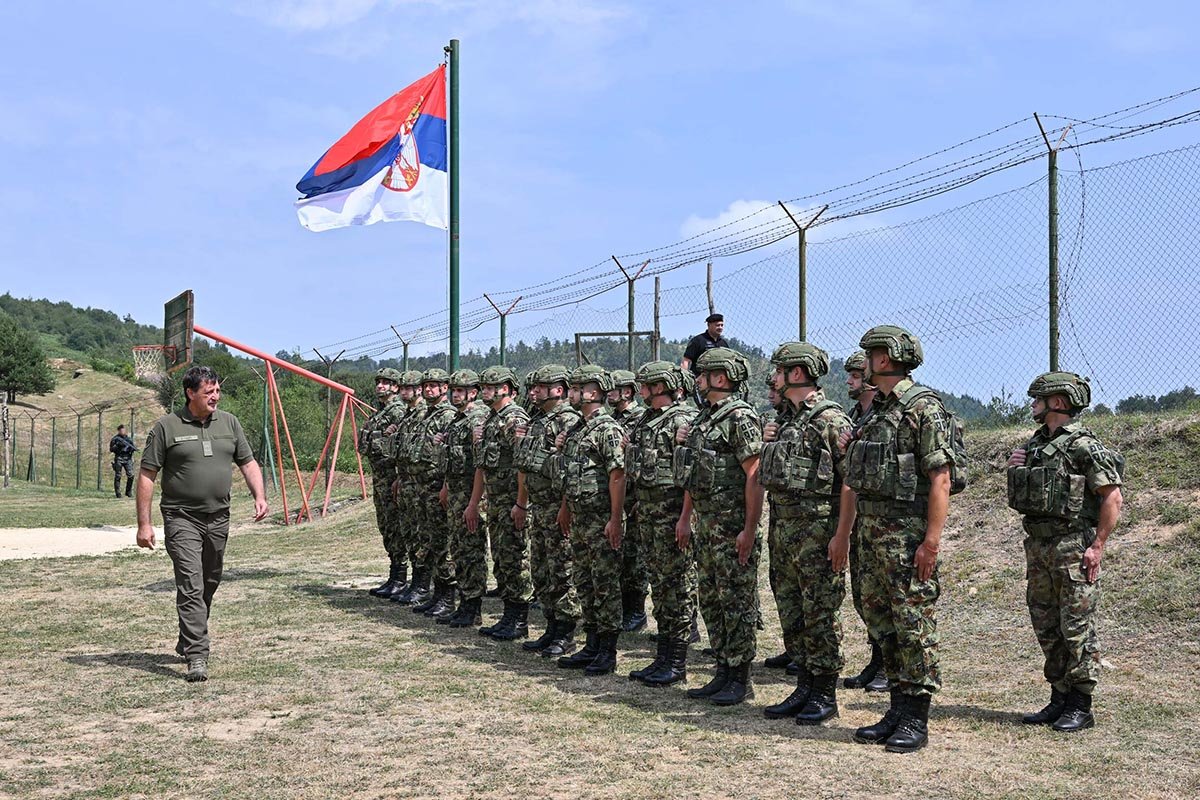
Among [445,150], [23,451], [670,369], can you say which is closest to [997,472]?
[670,369]

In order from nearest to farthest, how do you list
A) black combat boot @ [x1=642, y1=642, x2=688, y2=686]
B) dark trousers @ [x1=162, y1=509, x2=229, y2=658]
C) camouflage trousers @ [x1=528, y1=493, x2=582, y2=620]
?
black combat boot @ [x1=642, y1=642, x2=688, y2=686], dark trousers @ [x1=162, y1=509, x2=229, y2=658], camouflage trousers @ [x1=528, y1=493, x2=582, y2=620]

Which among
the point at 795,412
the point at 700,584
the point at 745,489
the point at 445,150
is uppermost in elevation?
the point at 445,150

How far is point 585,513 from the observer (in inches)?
303

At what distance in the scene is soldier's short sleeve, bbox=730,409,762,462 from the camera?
21.3 feet

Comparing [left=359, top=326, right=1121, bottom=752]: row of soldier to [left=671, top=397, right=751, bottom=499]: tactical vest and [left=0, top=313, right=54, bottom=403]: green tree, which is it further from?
[left=0, top=313, right=54, bottom=403]: green tree

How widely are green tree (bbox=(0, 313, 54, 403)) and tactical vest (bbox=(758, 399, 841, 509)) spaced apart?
2422 inches

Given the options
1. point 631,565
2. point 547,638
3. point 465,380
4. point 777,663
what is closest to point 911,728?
point 777,663

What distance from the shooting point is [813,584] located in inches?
238

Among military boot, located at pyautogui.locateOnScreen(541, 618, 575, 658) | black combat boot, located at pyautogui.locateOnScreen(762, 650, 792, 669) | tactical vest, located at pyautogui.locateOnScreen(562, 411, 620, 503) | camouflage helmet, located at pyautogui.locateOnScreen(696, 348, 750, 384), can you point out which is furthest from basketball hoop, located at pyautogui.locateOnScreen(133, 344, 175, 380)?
camouflage helmet, located at pyautogui.locateOnScreen(696, 348, 750, 384)

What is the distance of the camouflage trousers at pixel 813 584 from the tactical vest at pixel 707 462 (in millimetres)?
441

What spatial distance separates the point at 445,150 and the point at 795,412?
8.08 meters

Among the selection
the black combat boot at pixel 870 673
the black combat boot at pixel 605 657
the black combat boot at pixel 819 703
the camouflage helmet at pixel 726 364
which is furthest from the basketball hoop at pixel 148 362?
the black combat boot at pixel 819 703

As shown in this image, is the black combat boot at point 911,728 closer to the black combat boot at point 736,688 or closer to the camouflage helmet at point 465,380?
the black combat boot at point 736,688

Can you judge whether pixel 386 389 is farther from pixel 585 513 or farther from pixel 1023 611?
pixel 1023 611
